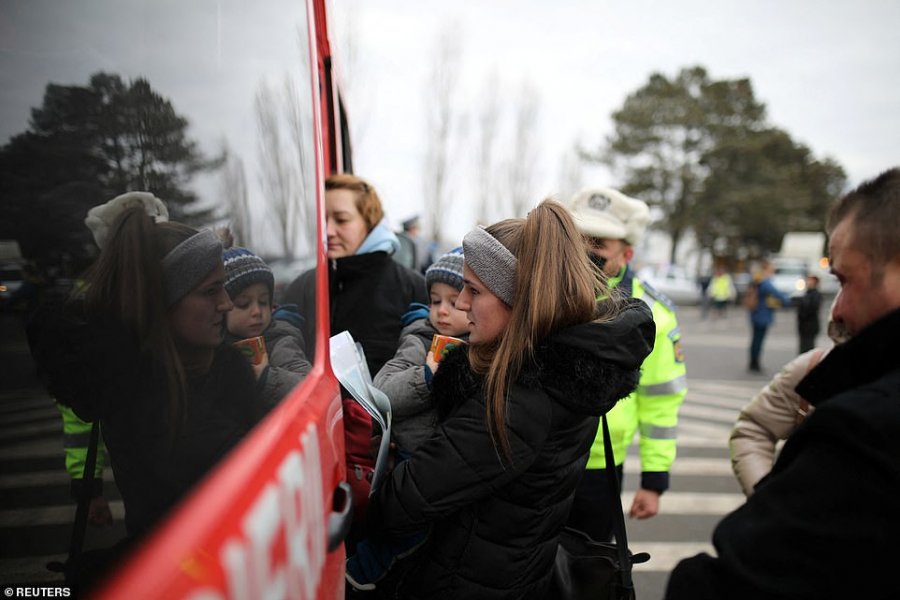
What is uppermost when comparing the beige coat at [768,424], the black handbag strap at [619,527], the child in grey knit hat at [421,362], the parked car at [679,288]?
the child in grey knit hat at [421,362]

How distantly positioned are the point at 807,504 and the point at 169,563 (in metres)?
0.86

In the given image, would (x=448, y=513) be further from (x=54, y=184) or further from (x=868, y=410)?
(x=54, y=184)

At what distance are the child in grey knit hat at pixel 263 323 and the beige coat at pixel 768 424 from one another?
139cm

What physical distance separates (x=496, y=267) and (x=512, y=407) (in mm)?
343

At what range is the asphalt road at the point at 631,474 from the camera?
501mm

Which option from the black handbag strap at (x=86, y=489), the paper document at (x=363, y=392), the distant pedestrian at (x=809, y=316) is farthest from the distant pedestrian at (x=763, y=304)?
the black handbag strap at (x=86, y=489)

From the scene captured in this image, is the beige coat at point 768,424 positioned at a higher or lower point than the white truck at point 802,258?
higher

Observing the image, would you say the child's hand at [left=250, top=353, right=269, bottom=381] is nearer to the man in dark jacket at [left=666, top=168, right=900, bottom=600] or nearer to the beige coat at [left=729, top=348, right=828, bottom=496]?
the man in dark jacket at [left=666, top=168, right=900, bottom=600]

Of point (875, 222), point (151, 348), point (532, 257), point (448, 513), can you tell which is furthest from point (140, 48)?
point (875, 222)

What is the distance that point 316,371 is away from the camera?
4.13 feet

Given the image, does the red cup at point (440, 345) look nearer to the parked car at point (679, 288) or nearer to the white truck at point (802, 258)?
the parked car at point (679, 288)

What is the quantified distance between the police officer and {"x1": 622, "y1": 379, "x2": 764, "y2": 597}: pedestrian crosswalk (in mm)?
745

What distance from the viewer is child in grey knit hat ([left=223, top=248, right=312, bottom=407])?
86cm

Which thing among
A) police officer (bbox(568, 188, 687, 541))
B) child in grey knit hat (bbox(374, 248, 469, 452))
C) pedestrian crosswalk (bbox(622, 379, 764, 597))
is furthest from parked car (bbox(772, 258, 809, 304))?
child in grey knit hat (bbox(374, 248, 469, 452))
